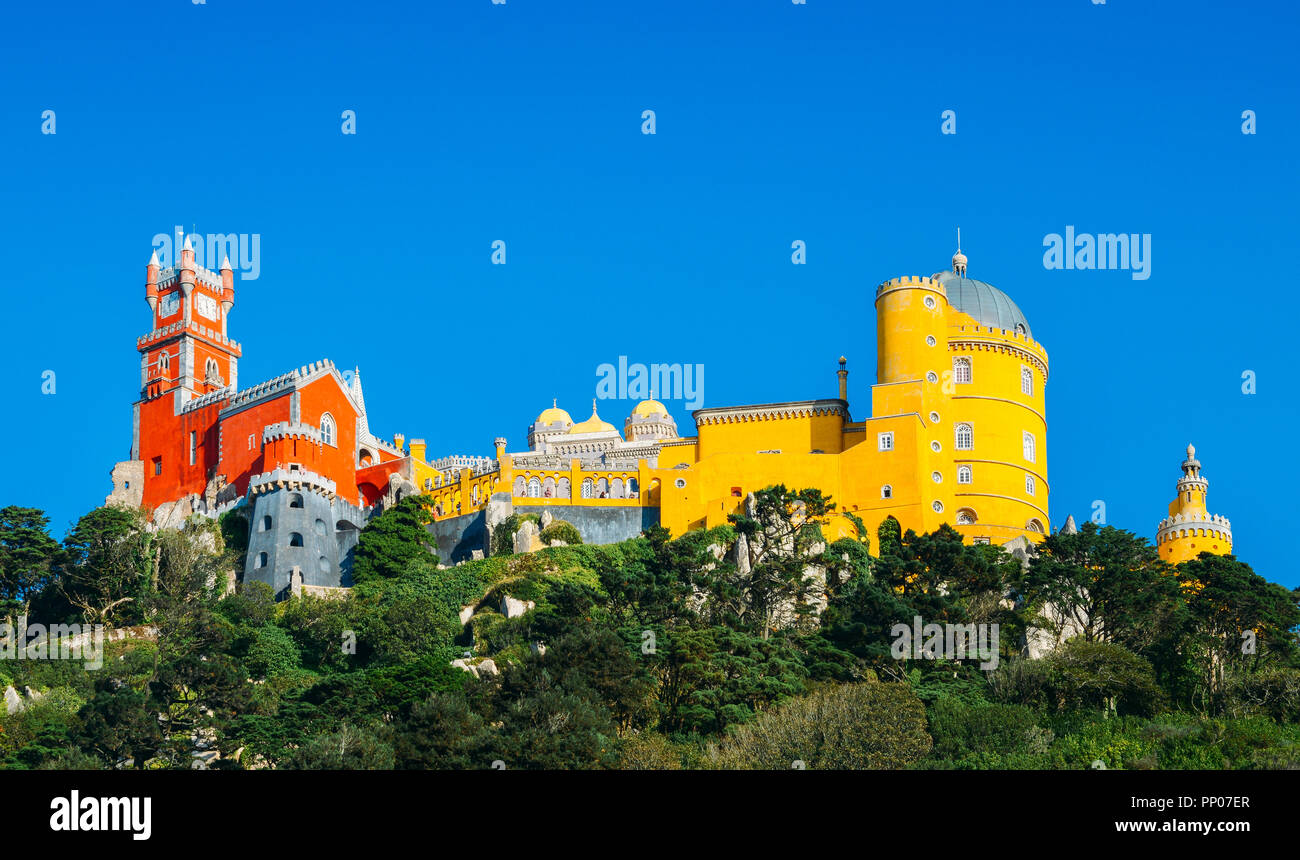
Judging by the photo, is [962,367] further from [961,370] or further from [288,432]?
[288,432]

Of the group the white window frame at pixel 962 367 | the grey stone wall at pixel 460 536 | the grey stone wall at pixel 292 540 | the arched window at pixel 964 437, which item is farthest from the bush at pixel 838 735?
the white window frame at pixel 962 367

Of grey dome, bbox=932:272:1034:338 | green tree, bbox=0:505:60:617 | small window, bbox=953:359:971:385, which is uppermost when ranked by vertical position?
grey dome, bbox=932:272:1034:338

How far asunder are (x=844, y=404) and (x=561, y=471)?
40.0 ft

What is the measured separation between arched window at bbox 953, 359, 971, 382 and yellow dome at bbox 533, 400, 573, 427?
34.2 metres

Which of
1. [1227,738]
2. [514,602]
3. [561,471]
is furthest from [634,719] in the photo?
[561,471]

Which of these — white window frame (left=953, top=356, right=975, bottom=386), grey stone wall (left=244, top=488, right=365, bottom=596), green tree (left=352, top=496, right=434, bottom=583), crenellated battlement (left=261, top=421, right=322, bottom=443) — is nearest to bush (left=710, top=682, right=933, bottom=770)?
green tree (left=352, top=496, right=434, bottom=583)

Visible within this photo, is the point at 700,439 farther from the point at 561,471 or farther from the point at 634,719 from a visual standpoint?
the point at 634,719

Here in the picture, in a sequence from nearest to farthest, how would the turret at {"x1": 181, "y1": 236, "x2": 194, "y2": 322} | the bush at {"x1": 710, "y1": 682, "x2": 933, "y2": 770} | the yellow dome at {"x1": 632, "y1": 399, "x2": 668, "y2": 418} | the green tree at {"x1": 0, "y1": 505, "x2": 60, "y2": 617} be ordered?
the bush at {"x1": 710, "y1": 682, "x2": 933, "y2": 770} → the green tree at {"x1": 0, "y1": 505, "x2": 60, "y2": 617} → the turret at {"x1": 181, "y1": 236, "x2": 194, "y2": 322} → the yellow dome at {"x1": 632, "y1": 399, "x2": 668, "y2": 418}

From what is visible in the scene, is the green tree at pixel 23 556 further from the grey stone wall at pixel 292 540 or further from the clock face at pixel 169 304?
the clock face at pixel 169 304

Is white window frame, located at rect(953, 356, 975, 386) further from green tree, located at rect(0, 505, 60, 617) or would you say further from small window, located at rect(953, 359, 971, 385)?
green tree, located at rect(0, 505, 60, 617)

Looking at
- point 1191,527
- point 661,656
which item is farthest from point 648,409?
point 661,656

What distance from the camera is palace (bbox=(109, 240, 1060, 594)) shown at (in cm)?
7506
